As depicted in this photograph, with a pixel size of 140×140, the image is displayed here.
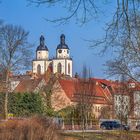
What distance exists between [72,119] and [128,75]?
3081 cm

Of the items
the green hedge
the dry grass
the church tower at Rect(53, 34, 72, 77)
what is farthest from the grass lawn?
the church tower at Rect(53, 34, 72, 77)

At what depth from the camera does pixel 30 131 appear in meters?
19.0

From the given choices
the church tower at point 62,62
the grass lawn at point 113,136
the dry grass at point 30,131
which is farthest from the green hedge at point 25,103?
the church tower at point 62,62

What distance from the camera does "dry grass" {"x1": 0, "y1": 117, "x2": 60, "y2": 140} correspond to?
18594 mm

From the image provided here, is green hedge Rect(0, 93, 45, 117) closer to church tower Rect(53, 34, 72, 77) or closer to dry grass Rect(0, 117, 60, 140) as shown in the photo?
dry grass Rect(0, 117, 60, 140)

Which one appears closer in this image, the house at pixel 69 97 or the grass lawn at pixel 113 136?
the grass lawn at pixel 113 136

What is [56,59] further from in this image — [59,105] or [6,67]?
[6,67]

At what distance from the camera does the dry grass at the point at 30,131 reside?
18594 mm

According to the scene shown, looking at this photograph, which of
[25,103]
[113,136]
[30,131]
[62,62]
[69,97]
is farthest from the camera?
[62,62]

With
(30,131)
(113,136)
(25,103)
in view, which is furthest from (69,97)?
(30,131)

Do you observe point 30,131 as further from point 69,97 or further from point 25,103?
point 69,97

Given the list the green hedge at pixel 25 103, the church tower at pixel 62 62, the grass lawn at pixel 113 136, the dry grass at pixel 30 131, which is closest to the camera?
the dry grass at pixel 30 131

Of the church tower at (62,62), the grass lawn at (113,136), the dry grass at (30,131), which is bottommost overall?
the grass lawn at (113,136)

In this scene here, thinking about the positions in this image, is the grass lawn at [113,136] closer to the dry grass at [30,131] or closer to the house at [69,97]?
the dry grass at [30,131]
